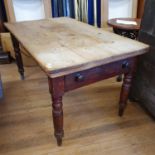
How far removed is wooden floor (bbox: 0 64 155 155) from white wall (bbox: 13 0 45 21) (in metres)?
1.00

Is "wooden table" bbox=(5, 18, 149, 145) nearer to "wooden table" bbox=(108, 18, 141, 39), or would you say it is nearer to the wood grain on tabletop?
the wood grain on tabletop

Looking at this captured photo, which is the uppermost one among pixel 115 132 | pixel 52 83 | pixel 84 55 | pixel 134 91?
pixel 84 55

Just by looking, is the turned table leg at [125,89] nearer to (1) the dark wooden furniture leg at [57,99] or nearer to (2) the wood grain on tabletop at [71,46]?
(2) the wood grain on tabletop at [71,46]

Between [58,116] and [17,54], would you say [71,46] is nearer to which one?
[58,116]

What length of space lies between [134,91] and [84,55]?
30.7 inches

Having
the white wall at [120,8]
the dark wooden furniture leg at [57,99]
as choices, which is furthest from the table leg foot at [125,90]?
the white wall at [120,8]

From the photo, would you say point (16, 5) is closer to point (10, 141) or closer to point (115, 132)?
point (10, 141)

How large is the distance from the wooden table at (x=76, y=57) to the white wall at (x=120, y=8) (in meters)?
1.36

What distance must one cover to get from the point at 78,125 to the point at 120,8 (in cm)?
192

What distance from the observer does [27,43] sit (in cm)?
133

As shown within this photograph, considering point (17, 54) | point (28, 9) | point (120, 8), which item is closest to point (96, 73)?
point (17, 54)

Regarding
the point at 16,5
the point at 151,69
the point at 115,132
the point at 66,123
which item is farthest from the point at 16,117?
the point at 16,5

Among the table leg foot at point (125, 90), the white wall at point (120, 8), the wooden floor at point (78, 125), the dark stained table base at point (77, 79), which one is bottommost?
the wooden floor at point (78, 125)

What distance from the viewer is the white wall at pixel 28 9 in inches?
99.9
